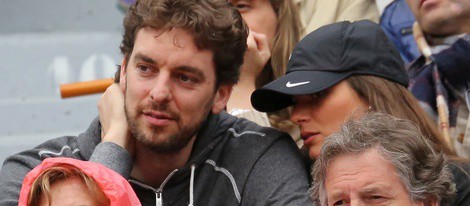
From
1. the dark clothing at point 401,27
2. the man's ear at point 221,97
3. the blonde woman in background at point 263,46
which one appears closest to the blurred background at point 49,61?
the blonde woman in background at point 263,46

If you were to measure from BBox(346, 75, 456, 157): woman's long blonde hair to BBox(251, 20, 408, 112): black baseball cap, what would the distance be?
2cm

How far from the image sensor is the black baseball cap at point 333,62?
3.13 metres

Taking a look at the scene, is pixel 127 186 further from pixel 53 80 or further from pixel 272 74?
pixel 53 80

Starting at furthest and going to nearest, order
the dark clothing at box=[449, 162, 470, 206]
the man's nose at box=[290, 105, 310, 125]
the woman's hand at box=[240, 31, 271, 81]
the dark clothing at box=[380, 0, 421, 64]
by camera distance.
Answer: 1. the dark clothing at box=[380, 0, 421, 64]
2. the woman's hand at box=[240, 31, 271, 81]
3. the man's nose at box=[290, 105, 310, 125]
4. the dark clothing at box=[449, 162, 470, 206]

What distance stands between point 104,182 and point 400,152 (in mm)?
634

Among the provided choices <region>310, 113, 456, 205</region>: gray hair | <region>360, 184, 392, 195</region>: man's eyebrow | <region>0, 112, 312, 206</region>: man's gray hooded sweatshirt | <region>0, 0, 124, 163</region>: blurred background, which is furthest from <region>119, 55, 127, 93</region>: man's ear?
<region>0, 0, 124, 163</region>: blurred background

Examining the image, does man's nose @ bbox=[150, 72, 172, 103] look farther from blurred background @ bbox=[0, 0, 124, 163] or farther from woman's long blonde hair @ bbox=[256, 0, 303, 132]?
blurred background @ bbox=[0, 0, 124, 163]

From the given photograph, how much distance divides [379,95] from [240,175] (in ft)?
1.32

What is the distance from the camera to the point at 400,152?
8.79 feet

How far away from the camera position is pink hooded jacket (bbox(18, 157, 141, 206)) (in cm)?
264

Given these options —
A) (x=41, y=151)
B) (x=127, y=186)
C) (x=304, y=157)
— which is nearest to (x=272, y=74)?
(x=304, y=157)

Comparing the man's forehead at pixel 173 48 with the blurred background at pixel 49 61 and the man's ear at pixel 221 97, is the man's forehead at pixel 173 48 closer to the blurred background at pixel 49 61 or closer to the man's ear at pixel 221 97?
the man's ear at pixel 221 97

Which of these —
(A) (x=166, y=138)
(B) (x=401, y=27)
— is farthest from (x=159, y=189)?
(B) (x=401, y=27)

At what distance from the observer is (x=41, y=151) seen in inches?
126
